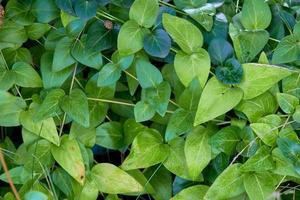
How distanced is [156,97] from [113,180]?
0.58ft

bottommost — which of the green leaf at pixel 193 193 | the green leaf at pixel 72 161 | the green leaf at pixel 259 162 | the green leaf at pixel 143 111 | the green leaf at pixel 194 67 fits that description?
the green leaf at pixel 193 193

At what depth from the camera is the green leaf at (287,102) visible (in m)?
0.99

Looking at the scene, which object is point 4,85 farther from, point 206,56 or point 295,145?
point 295,145

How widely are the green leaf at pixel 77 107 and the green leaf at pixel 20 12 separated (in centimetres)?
18

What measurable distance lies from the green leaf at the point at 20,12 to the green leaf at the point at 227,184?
0.47 m

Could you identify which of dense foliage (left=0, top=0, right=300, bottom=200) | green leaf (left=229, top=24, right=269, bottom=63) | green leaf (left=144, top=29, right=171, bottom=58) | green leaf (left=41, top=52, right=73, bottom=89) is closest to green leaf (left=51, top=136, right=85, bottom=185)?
dense foliage (left=0, top=0, right=300, bottom=200)

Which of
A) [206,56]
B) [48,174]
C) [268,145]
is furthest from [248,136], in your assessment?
[48,174]

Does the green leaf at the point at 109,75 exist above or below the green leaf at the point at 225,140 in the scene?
above

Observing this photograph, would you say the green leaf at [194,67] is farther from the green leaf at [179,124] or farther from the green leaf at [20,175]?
the green leaf at [20,175]

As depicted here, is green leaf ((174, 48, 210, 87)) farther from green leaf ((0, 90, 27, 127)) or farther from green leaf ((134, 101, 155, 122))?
green leaf ((0, 90, 27, 127))

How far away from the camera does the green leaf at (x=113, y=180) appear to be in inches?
41.2

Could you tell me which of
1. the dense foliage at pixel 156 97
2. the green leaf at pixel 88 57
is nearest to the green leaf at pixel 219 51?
the dense foliage at pixel 156 97

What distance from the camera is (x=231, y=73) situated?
3.26 feet

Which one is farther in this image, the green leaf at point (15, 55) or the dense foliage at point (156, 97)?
the green leaf at point (15, 55)
